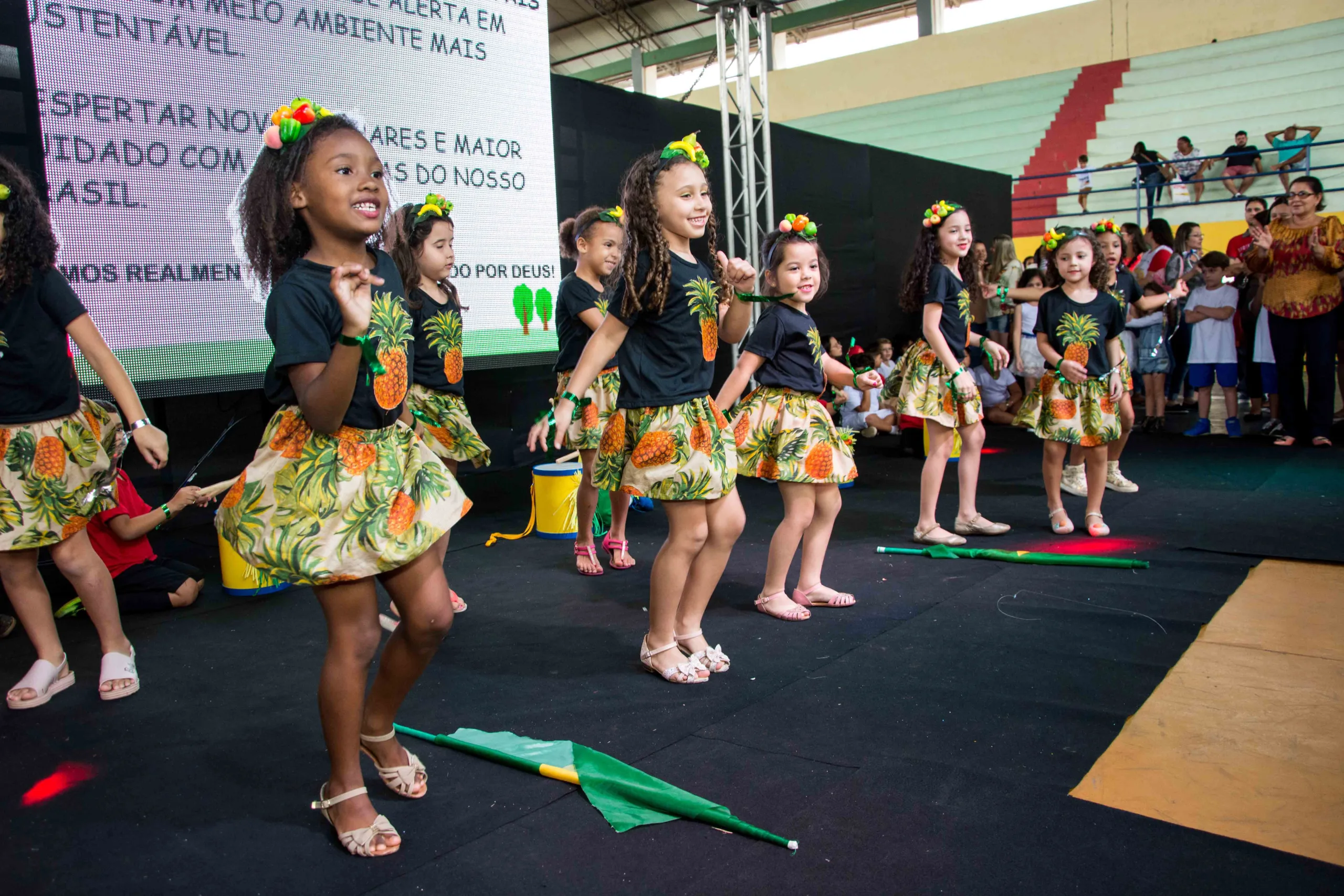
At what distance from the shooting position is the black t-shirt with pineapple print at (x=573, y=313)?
12.3 ft

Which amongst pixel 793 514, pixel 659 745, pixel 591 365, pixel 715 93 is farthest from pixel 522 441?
pixel 715 93

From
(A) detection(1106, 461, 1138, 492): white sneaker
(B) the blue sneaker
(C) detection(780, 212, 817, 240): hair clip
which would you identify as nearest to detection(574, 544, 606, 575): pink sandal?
(C) detection(780, 212, 817, 240): hair clip

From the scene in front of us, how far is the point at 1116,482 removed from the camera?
506 cm

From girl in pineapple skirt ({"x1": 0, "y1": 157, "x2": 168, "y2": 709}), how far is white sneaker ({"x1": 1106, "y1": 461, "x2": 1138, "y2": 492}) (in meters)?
4.40

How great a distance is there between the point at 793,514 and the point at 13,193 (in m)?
2.32

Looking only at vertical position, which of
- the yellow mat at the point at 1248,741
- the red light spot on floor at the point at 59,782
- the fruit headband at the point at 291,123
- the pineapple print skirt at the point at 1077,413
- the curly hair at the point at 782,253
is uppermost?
the fruit headband at the point at 291,123

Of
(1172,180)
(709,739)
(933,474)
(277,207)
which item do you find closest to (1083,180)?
(1172,180)

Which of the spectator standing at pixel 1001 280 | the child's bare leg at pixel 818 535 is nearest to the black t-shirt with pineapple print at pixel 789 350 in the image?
the child's bare leg at pixel 818 535

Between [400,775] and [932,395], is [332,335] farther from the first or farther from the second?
[932,395]

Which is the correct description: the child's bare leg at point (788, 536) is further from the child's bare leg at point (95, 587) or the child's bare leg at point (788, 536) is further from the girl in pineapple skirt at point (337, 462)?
the child's bare leg at point (95, 587)

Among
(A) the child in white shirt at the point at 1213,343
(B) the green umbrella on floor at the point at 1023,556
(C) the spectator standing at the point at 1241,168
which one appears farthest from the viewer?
(C) the spectator standing at the point at 1241,168

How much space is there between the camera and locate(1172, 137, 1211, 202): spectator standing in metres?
11.8

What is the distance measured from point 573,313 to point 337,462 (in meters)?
2.12

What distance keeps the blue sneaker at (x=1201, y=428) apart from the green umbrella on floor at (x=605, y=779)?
6.09 m
